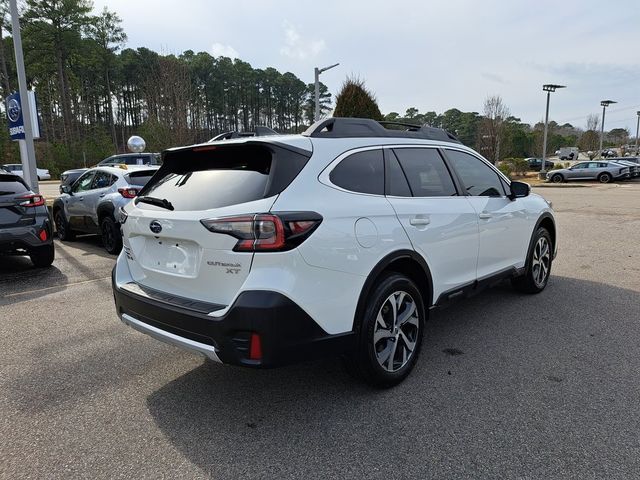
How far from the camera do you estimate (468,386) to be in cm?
325

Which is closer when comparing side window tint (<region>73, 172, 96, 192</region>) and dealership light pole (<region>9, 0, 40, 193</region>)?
side window tint (<region>73, 172, 96, 192</region>)

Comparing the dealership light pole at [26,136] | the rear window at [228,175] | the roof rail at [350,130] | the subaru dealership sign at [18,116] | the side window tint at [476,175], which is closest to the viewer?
the rear window at [228,175]

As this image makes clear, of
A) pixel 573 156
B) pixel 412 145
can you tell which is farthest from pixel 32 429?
pixel 573 156

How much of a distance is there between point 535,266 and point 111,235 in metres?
6.50

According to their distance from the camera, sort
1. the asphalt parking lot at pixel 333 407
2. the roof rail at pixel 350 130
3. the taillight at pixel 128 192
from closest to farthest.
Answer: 1. the asphalt parking lot at pixel 333 407
2. the roof rail at pixel 350 130
3. the taillight at pixel 128 192

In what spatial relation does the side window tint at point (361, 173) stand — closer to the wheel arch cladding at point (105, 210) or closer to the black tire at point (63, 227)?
the wheel arch cladding at point (105, 210)

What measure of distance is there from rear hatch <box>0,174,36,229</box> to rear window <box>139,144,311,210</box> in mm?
4162

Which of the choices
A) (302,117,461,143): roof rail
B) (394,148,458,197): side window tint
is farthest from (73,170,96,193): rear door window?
(394,148,458,197): side window tint

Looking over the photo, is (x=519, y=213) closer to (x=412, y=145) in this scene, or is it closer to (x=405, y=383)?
(x=412, y=145)

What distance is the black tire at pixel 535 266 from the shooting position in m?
5.18

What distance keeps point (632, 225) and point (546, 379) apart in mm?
9607

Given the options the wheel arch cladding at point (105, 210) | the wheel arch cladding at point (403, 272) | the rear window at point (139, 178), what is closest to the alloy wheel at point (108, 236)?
the wheel arch cladding at point (105, 210)

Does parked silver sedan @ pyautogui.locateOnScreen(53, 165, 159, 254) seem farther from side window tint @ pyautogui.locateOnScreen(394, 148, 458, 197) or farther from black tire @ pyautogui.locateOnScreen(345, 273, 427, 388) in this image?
black tire @ pyautogui.locateOnScreen(345, 273, 427, 388)

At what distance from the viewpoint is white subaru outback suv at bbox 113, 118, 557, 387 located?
2.55 metres
